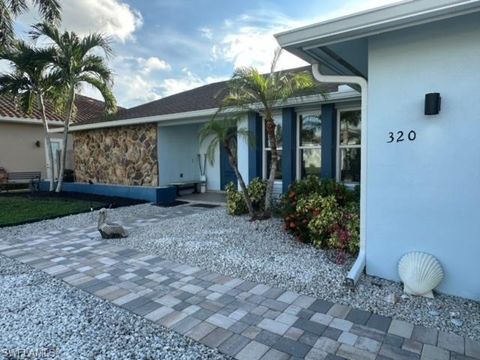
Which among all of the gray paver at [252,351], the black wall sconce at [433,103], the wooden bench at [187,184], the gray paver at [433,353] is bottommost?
the gray paver at [252,351]

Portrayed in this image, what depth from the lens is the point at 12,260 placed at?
480cm

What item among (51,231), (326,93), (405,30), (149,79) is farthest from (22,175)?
(405,30)

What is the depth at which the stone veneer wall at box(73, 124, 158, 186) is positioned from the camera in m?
10.6

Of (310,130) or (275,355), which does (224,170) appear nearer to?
(310,130)

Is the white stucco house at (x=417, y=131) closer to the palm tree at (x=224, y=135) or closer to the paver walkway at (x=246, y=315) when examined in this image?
the paver walkway at (x=246, y=315)

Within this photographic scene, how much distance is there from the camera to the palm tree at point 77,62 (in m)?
9.91

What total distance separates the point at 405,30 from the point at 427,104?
0.84 m

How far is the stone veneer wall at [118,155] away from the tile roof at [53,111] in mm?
1232

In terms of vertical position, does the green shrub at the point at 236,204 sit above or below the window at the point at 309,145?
below

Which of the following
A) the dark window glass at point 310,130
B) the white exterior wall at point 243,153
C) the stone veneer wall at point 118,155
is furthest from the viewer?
the stone veneer wall at point 118,155

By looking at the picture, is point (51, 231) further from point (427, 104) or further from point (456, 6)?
point (456, 6)

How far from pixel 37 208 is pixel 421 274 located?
9.56m

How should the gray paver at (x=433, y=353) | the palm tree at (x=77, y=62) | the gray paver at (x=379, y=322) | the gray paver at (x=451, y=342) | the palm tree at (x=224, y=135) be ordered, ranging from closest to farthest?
1. the gray paver at (x=433, y=353)
2. the gray paver at (x=451, y=342)
3. the gray paver at (x=379, y=322)
4. the palm tree at (x=224, y=135)
5. the palm tree at (x=77, y=62)

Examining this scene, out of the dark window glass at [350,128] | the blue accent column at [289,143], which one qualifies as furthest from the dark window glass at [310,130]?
the dark window glass at [350,128]
